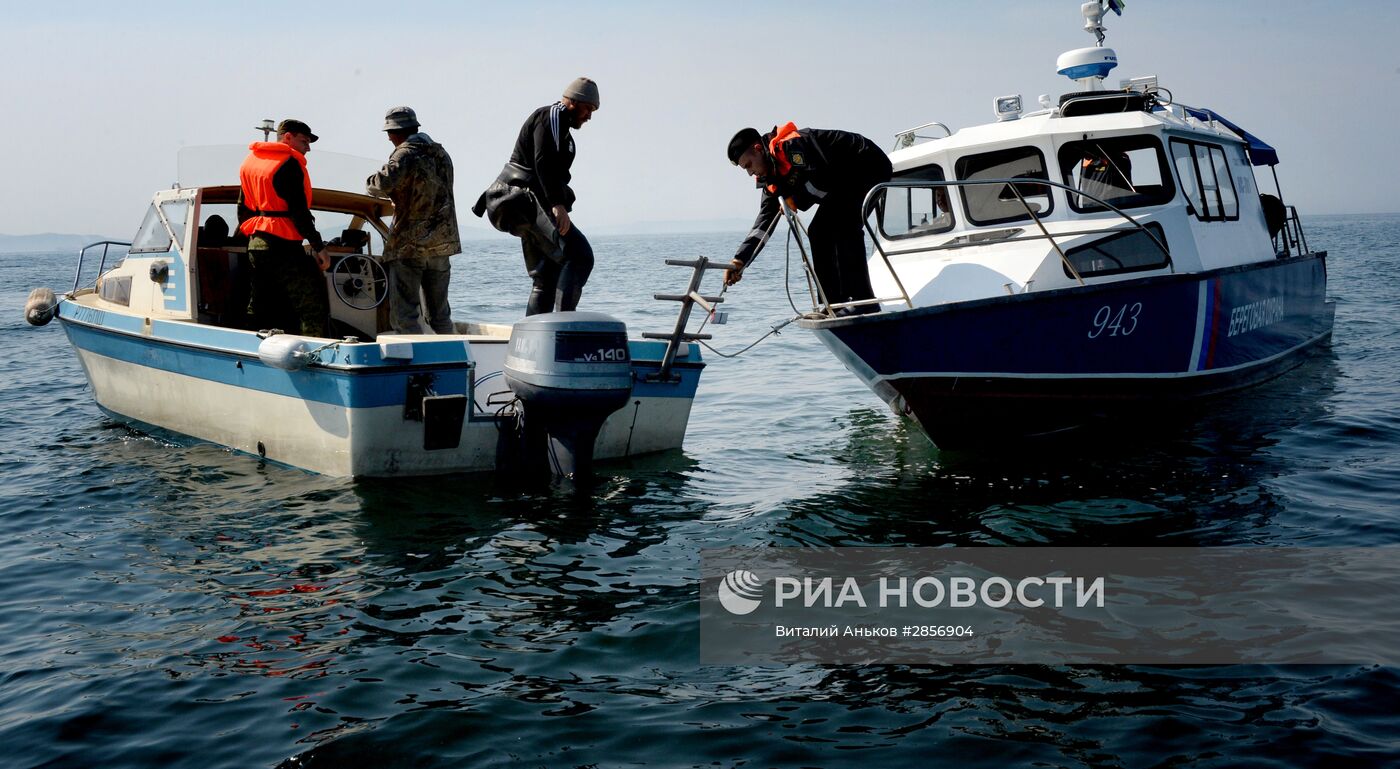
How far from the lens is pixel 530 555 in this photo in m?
5.52

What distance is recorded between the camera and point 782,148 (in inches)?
277

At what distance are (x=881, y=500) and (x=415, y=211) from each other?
12.9ft

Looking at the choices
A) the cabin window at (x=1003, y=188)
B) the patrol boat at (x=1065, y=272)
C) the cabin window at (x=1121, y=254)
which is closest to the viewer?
the patrol boat at (x=1065, y=272)

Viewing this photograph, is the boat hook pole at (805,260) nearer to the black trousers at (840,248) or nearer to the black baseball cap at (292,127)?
the black trousers at (840,248)

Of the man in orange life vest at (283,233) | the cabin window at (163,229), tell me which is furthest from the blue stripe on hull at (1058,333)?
the cabin window at (163,229)

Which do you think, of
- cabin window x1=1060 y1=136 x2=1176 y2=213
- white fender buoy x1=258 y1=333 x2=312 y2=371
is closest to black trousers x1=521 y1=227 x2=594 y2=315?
white fender buoy x1=258 y1=333 x2=312 y2=371

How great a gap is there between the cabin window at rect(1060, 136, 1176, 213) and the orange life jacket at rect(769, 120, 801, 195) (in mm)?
2819

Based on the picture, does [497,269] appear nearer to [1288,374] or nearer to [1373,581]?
[1288,374]

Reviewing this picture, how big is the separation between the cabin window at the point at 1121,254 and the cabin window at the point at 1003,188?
2.18ft

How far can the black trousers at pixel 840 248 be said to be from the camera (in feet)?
24.5

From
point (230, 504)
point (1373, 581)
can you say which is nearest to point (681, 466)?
point (230, 504)

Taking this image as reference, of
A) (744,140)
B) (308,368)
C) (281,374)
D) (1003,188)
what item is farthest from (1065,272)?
(281,374)

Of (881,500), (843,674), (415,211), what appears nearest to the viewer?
(843,674)

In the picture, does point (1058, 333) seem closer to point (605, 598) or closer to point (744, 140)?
point (744, 140)
